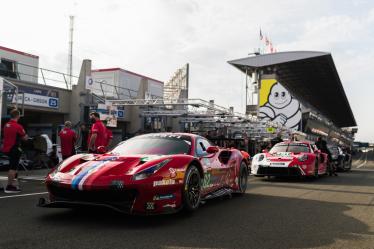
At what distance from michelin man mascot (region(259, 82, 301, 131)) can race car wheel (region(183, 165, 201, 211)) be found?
54.5 meters

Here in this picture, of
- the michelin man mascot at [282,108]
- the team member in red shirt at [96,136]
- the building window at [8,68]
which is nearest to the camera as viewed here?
the team member in red shirt at [96,136]

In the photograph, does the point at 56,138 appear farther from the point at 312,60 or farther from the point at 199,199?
the point at 312,60

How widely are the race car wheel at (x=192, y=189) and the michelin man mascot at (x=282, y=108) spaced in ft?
179

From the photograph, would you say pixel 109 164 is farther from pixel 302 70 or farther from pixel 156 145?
pixel 302 70

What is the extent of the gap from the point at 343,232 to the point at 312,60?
209ft

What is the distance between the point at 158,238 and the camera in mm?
4617

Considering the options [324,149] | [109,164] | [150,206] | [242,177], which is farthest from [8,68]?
[150,206]

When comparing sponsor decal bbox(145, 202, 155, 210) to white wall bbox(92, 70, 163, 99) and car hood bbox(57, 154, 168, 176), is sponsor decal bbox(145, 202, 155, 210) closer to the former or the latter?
car hood bbox(57, 154, 168, 176)

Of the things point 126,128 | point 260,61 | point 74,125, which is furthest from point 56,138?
point 260,61

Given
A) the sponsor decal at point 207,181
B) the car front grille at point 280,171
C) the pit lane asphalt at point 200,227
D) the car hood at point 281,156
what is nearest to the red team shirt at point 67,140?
the pit lane asphalt at point 200,227

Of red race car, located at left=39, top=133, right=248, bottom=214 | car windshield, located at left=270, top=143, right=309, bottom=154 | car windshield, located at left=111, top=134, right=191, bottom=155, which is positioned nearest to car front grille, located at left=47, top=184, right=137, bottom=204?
red race car, located at left=39, top=133, right=248, bottom=214

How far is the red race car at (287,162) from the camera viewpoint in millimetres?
12812

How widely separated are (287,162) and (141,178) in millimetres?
8425

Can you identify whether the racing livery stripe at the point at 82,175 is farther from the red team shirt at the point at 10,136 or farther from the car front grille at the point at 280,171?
the car front grille at the point at 280,171
